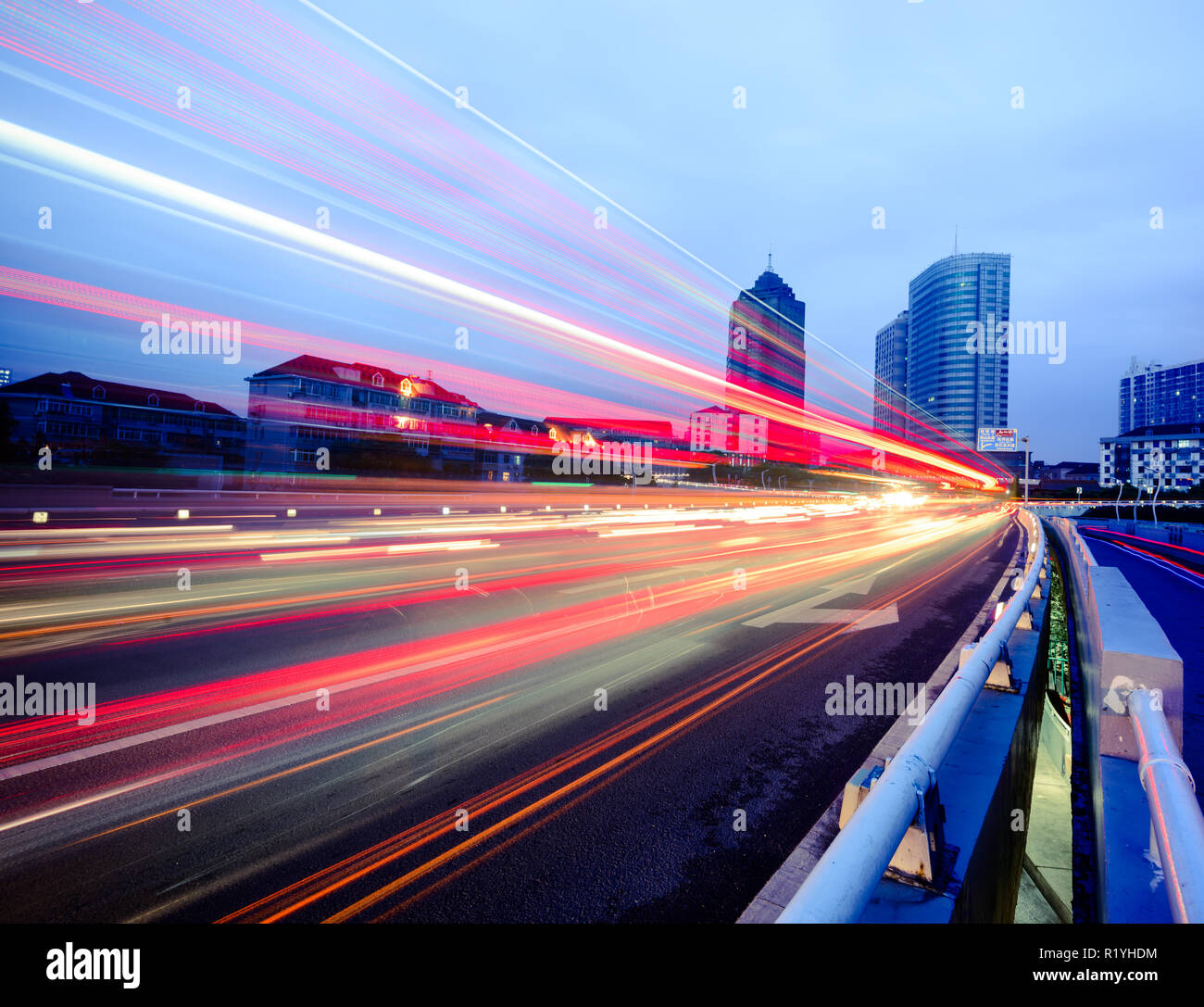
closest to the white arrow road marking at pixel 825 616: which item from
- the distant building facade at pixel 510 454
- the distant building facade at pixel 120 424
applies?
the distant building facade at pixel 120 424

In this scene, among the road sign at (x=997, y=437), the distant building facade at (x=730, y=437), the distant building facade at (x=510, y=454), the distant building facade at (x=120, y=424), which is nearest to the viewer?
the distant building facade at (x=120, y=424)

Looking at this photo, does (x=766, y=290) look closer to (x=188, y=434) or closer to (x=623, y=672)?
(x=188, y=434)

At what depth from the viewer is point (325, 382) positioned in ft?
185

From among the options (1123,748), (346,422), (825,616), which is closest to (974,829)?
(1123,748)

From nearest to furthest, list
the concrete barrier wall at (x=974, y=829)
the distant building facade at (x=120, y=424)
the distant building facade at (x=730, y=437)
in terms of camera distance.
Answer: the concrete barrier wall at (x=974, y=829) < the distant building facade at (x=120, y=424) < the distant building facade at (x=730, y=437)

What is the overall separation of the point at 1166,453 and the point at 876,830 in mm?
171937

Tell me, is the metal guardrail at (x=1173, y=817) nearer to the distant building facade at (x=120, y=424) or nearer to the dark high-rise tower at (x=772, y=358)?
the distant building facade at (x=120, y=424)

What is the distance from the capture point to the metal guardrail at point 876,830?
142 centimetres

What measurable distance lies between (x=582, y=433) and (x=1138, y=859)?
7601 centimetres

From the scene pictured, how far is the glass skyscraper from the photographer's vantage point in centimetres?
14338

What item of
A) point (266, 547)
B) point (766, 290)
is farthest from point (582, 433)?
point (766, 290)

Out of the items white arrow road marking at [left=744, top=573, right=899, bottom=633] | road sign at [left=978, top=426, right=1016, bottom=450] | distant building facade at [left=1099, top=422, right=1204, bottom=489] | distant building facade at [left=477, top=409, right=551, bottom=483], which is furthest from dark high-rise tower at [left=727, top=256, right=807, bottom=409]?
white arrow road marking at [left=744, top=573, right=899, bottom=633]

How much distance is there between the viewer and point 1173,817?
189 cm

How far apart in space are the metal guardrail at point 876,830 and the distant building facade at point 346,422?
53.3 m
